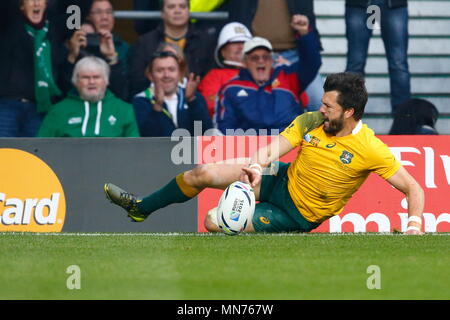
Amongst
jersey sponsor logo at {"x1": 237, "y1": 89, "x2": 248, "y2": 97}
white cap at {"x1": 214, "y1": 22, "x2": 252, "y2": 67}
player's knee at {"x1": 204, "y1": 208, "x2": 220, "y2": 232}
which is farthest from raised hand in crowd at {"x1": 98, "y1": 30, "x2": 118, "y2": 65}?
player's knee at {"x1": 204, "y1": 208, "x2": 220, "y2": 232}

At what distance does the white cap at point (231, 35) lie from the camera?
11930 mm

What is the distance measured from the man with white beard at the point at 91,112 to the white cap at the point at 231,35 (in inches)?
54.2

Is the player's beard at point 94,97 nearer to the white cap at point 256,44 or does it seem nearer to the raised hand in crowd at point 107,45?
the raised hand in crowd at point 107,45

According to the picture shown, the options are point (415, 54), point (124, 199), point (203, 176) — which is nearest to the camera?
point (203, 176)

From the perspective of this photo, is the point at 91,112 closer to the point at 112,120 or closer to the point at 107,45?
the point at 112,120

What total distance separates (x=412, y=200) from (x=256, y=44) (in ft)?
13.7

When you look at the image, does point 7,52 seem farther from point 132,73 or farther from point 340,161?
point 340,161

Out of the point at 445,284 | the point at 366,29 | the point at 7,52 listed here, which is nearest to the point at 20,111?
the point at 7,52

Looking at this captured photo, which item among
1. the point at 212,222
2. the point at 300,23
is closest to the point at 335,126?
the point at 212,222

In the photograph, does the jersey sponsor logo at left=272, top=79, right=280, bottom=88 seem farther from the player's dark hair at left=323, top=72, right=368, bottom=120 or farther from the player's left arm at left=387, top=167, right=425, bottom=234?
the player's left arm at left=387, top=167, right=425, bottom=234

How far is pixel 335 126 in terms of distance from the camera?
841cm

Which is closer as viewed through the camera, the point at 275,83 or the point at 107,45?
the point at 275,83
